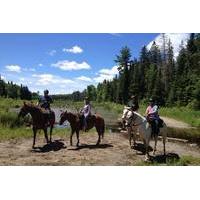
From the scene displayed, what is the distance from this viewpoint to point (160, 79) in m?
35.6

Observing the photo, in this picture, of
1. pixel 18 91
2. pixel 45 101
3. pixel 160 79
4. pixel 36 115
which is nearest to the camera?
pixel 36 115

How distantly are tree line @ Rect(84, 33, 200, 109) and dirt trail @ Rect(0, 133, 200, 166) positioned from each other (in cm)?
449

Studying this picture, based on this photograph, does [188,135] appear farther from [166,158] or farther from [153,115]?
[153,115]

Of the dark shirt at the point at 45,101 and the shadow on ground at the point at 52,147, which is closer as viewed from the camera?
the shadow on ground at the point at 52,147

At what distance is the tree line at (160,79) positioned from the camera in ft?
87.4

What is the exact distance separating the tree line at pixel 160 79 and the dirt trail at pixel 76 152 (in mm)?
4492

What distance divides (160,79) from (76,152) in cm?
2118

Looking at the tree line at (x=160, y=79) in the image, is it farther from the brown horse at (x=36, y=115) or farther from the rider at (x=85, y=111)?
the brown horse at (x=36, y=115)

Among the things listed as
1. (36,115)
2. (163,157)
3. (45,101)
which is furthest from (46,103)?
(163,157)

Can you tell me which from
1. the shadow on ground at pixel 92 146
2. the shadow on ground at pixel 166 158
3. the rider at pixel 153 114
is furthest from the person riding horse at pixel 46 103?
the shadow on ground at pixel 166 158

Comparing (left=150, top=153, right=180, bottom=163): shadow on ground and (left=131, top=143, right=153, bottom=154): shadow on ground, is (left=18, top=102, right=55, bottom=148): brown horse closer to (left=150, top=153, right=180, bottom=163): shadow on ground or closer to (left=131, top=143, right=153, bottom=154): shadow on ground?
(left=131, top=143, right=153, bottom=154): shadow on ground
